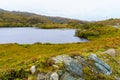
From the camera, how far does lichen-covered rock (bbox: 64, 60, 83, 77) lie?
16.3 meters

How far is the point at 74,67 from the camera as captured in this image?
1662 cm

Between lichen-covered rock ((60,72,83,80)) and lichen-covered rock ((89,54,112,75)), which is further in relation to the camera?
lichen-covered rock ((89,54,112,75))

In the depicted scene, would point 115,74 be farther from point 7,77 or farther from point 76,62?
point 7,77

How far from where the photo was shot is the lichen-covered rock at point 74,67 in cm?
1627

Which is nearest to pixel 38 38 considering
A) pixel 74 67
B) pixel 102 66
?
pixel 102 66

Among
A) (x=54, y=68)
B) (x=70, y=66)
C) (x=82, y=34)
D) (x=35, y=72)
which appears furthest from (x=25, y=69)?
(x=82, y=34)

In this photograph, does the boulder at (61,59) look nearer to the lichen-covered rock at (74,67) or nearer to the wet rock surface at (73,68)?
the wet rock surface at (73,68)

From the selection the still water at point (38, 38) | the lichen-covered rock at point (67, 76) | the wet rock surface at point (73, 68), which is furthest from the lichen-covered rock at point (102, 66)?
the still water at point (38, 38)

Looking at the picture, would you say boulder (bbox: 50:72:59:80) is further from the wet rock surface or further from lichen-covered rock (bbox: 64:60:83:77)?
lichen-covered rock (bbox: 64:60:83:77)

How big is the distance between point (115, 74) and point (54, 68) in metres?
5.06

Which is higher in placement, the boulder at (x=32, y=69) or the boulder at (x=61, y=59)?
the boulder at (x=61, y=59)


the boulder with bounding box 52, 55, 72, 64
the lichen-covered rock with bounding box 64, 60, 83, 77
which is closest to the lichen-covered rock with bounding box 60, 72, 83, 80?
the lichen-covered rock with bounding box 64, 60, 83, 77

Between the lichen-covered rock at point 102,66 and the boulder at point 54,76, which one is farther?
the lichen-covered rock at point 102,66

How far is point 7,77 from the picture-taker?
16.0 meters
